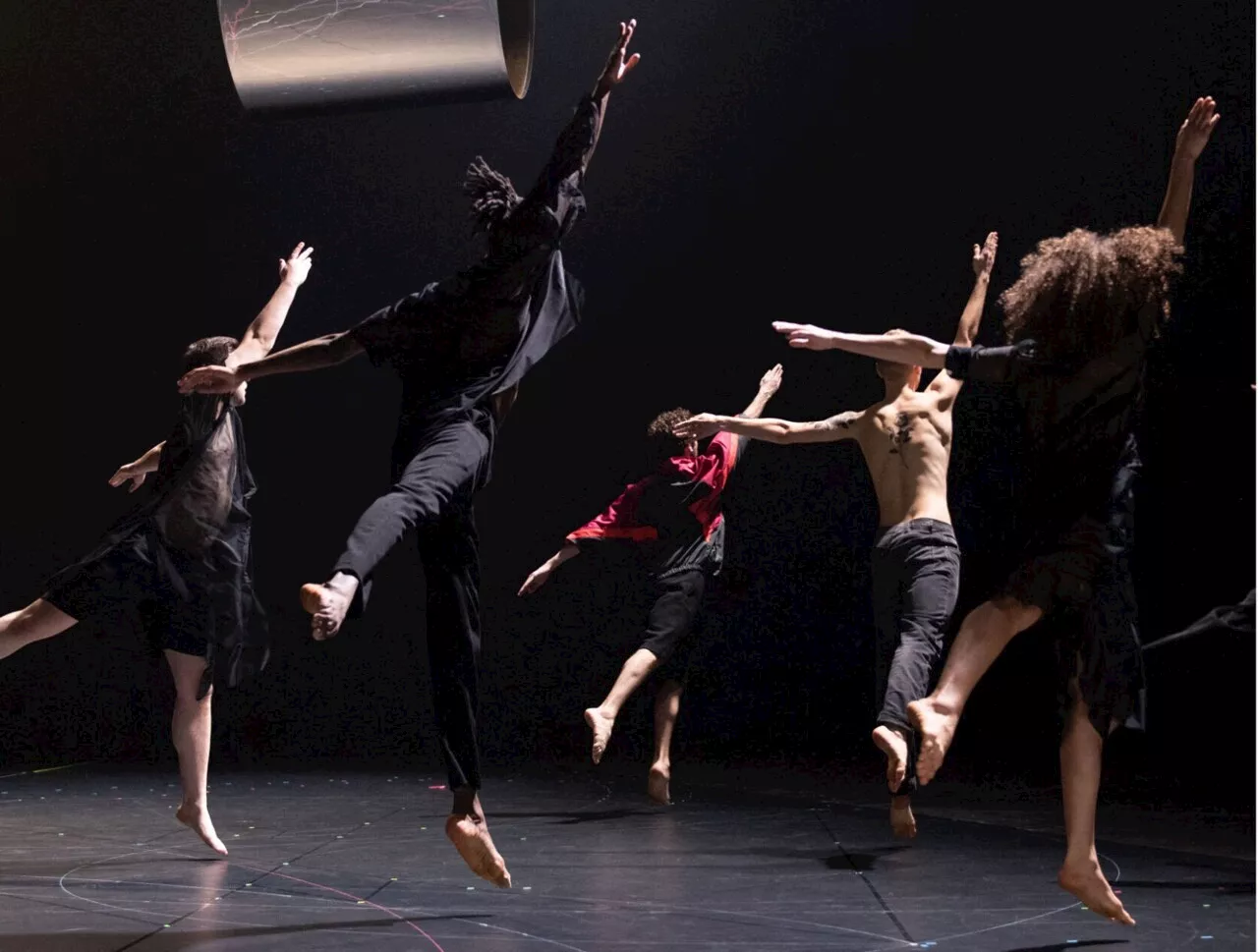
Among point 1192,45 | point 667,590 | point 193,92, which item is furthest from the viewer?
point 193,92

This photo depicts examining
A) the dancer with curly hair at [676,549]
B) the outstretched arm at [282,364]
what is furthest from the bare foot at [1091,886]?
the dancer with curly hair at [676,549]

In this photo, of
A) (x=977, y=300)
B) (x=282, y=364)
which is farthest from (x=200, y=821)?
(x=977, y=300)

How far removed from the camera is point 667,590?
5.25 meters

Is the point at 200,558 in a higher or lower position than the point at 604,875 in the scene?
higher

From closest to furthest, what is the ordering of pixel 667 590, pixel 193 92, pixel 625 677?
1. pixel 625 677
2. pixel 667 590
3. pixel 193 92

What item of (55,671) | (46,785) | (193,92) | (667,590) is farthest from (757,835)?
(193,92)

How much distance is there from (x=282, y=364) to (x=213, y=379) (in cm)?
17

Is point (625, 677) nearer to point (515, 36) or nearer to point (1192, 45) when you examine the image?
point (515, 36)

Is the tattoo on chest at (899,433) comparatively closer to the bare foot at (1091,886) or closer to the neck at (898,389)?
the neck at (898,389)

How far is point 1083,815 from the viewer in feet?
9.35

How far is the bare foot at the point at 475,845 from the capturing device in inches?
117

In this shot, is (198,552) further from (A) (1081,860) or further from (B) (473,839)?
(A) (1081,860)

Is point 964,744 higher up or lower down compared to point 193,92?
lower down

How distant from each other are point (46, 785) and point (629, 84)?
13.7ft
